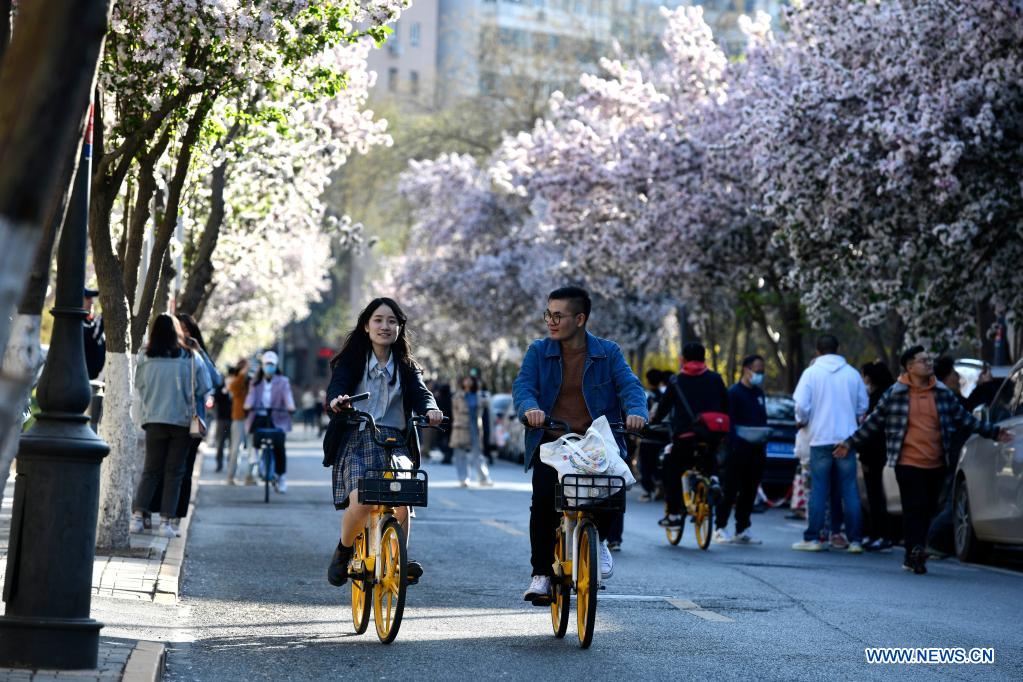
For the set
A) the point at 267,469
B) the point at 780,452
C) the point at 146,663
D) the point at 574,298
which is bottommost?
the point at 146,663

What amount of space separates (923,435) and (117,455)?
6.22m

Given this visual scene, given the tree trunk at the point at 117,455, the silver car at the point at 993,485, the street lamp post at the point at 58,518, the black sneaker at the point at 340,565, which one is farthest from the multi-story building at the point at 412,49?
Answer: the street lamp post at the point at 58,518

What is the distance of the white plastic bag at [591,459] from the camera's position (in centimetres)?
914

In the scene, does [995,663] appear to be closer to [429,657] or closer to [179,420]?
[429,657]

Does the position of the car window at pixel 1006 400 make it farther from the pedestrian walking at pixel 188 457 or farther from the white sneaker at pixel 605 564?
the white sneaker at pixel 605 564

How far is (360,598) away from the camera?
9.70 meters

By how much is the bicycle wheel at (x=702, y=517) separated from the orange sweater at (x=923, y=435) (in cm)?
203

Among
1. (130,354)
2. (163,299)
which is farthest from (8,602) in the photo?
(163,299)

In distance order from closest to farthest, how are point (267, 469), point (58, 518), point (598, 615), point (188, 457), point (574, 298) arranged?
point (58, 518)
point (574, 298)
point (598, 615)
point (188, 457)
point (267, 469)

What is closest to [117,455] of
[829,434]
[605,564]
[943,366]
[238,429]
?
[605,564]

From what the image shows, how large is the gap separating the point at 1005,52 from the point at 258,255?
14885 mm

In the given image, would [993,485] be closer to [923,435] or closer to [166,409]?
[923,435]

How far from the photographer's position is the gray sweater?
1491 cm

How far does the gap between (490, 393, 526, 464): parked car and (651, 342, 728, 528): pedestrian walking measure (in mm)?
23786
